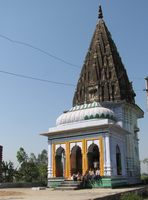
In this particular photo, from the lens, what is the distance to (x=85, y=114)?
24.8m

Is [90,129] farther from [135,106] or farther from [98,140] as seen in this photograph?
[135,106]

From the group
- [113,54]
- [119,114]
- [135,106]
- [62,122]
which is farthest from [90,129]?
[113,54]

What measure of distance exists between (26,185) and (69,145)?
6445 millimetres

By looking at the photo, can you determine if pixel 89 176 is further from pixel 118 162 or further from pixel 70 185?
pixel 118 162

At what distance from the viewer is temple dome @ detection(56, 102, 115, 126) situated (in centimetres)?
2447

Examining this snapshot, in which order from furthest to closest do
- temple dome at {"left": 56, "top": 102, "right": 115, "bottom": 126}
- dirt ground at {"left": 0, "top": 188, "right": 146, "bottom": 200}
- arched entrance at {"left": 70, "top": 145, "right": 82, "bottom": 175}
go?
temple dome at {"left": 56, "top": 102, "right": 115, "bottom": 126} → arched entrance at {"left": 70, "top": 145, "right": 82, "bottom": 175} → dirt ground at {"left": 0, "top": 188, "right": 146, "bottom": 200}

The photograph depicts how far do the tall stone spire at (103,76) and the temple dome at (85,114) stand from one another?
380cm

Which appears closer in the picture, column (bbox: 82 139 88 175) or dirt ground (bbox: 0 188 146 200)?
dirt ground (bbox: 0 188 146 200)

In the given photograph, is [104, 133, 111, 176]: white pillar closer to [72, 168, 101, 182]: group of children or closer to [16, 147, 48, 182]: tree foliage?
[72, 168, 101, 182]: group of children

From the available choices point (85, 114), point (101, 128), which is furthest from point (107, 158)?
point (85, 114)

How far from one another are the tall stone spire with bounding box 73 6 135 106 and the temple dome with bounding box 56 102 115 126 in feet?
12.5

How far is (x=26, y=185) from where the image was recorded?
90.5 ft

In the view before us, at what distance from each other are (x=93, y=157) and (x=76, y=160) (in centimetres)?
141

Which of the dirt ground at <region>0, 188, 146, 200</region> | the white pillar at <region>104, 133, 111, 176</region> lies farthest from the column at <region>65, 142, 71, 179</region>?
the dirt ground at <region>0, 188, 146, 200</region>
